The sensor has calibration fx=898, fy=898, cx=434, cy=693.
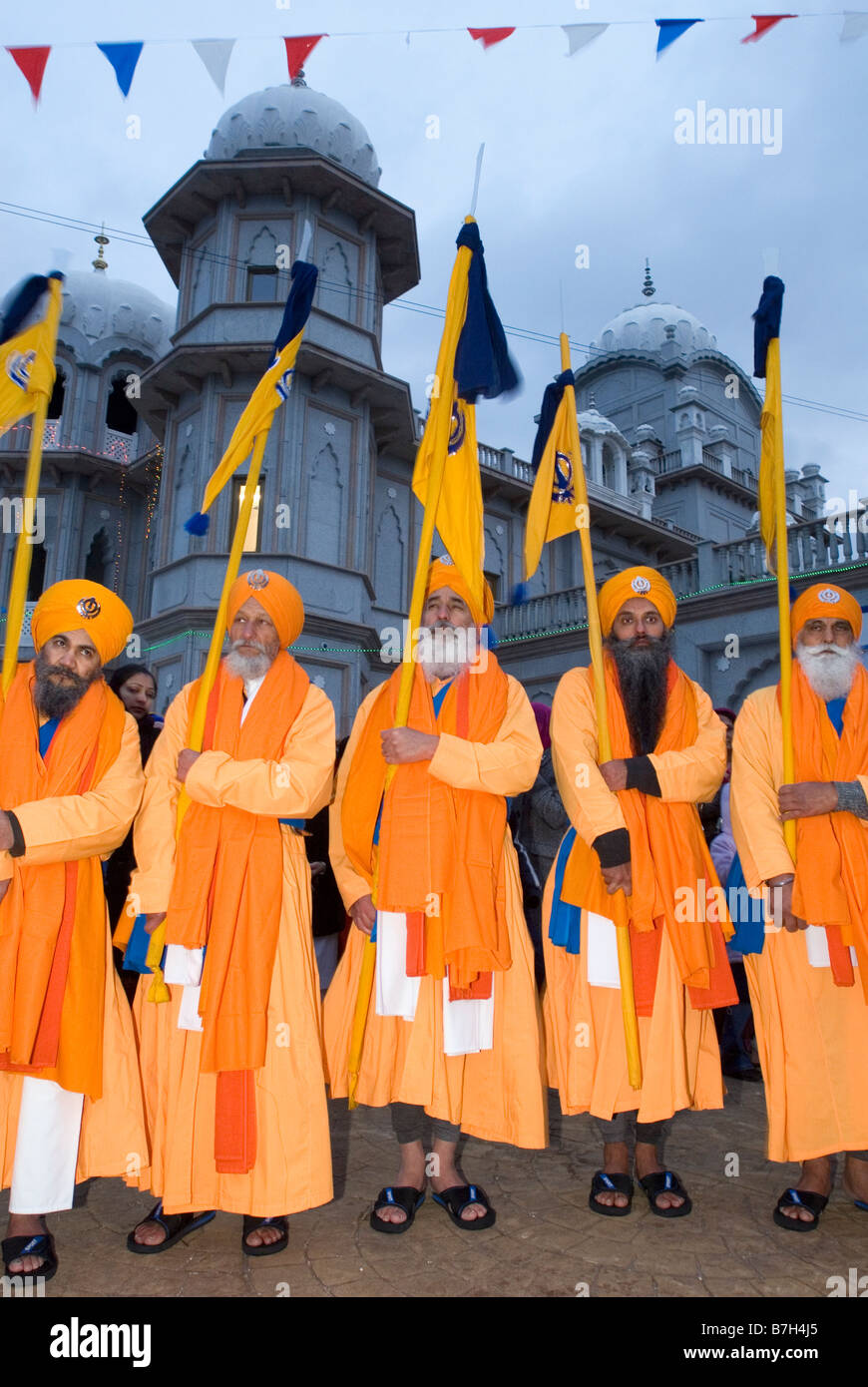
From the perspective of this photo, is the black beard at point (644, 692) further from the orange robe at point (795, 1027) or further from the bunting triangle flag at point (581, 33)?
the bunting triangle flag at point (581, 33)

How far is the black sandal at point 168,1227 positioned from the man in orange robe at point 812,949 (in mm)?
1865

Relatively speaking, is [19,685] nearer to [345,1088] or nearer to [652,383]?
[345,1088]

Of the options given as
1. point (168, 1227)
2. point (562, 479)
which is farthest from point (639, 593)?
point (168, 1227)

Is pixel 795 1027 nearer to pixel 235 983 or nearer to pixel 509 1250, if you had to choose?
pixel 509 1250

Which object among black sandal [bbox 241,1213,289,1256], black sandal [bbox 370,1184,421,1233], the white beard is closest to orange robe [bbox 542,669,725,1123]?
the white beard

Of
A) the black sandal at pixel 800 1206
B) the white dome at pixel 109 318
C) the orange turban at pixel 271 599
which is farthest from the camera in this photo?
the white dome at pixel 109 318

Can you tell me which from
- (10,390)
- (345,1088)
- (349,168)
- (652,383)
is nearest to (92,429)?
(349,168)

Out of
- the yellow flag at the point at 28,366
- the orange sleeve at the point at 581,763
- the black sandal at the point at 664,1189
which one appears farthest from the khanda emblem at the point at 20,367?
the black sandal at the point at 664,1189

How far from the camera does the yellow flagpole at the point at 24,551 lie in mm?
3039

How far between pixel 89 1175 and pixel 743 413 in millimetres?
27234

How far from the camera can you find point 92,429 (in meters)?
18.8

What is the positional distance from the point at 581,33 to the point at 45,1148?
18.8ft

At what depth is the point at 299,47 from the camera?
17.9ft

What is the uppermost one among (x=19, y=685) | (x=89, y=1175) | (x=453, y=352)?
(x=453, y=352)
